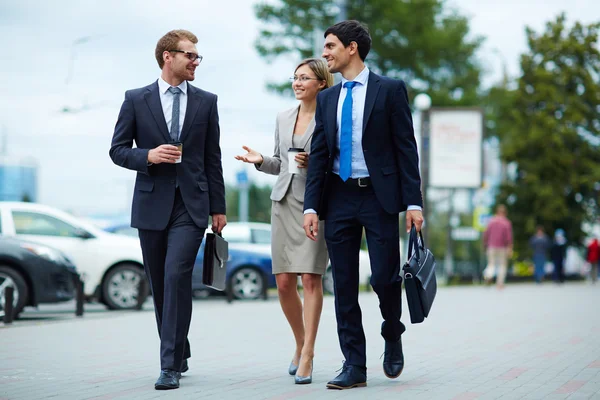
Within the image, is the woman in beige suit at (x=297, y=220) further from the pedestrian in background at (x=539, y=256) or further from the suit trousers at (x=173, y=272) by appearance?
the pedestrian in background at (x=539, y=256)

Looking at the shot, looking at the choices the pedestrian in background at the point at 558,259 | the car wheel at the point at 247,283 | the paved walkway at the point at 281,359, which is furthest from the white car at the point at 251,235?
the pedestrian in background at the point at 558,259

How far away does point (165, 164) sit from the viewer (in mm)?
6480

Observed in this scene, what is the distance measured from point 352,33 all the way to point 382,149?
2.44 ft

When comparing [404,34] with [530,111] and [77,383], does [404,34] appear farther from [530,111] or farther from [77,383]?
[77,383]

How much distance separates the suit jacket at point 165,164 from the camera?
21.1 ft

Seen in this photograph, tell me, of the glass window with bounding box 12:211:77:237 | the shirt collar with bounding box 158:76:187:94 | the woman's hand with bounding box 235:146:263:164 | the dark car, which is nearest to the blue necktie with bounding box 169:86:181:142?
the shirt collar with bounding box 158:76:187:94

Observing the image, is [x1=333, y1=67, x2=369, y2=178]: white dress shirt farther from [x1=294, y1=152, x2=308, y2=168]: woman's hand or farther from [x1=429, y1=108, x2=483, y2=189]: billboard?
[x1=429, y1=108, x2=483, y2=189]: billboard

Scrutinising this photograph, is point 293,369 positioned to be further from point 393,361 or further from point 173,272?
point 173,272

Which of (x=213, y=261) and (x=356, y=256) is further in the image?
(x=213, y=261)

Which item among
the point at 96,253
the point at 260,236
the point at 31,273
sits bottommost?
the point at 31,273

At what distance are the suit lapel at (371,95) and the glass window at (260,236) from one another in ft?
43.2

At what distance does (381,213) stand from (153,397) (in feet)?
5.53

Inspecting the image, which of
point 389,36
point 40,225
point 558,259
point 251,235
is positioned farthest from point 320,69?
point 389,36

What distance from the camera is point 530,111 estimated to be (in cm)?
4306
